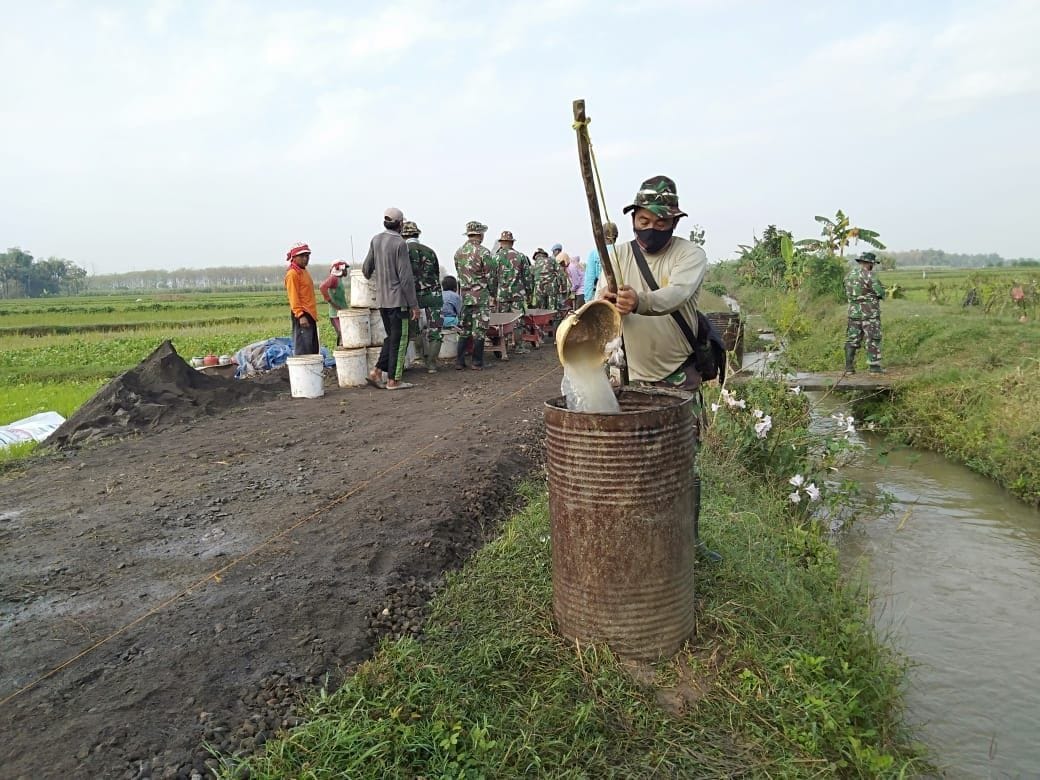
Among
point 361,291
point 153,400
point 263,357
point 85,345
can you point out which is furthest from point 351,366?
point 85,345

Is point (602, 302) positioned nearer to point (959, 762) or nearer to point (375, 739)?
point (375, 739)

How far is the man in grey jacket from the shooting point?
28.6 feet

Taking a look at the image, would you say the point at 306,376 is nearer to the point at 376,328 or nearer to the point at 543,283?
the point at 376,328

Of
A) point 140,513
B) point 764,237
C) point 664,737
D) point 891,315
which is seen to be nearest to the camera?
point 664,737

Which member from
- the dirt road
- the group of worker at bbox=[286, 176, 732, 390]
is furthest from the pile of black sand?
the group of worker at bbox=[286, 176, 732, 390]

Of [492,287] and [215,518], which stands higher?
[492,287]

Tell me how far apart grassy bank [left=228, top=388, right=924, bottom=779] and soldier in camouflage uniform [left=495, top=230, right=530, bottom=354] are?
773cm

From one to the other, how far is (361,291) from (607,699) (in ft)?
23.9

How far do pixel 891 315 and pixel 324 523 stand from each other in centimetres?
1414

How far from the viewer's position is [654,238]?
353 centimetres

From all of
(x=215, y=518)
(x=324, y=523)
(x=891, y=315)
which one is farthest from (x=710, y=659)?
(x=891, y=315)

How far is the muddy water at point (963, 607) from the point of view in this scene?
363cm

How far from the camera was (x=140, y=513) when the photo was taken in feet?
15.9

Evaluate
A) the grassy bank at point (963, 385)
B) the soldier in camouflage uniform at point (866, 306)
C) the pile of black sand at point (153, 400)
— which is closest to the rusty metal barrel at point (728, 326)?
the grassy bank at point (963, 385)
